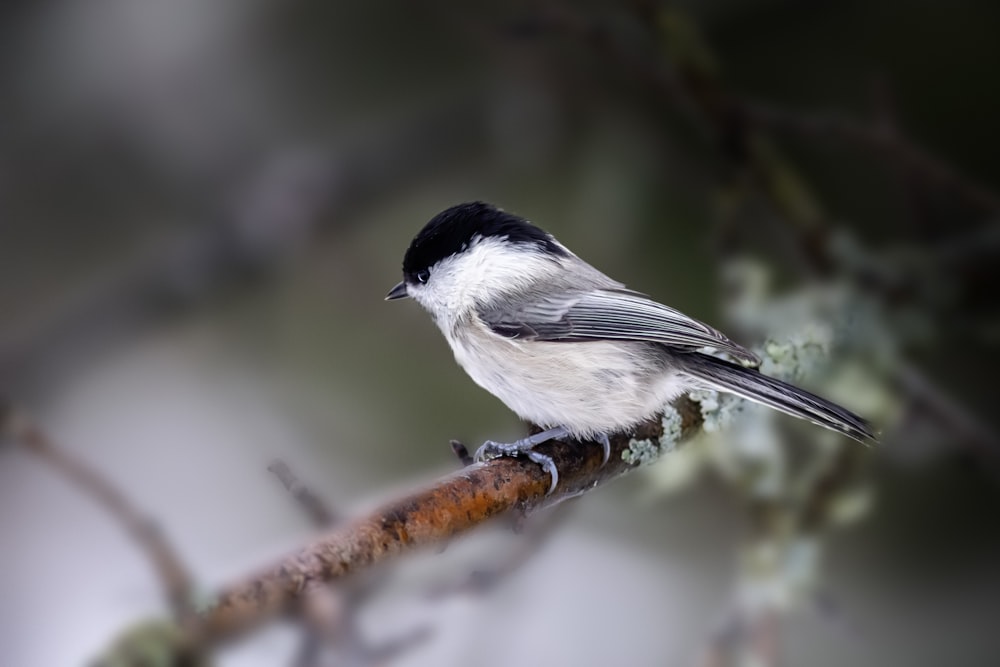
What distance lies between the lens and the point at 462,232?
1018 mm

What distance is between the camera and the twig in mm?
575

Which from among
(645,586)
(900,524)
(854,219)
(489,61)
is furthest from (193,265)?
(900,524)

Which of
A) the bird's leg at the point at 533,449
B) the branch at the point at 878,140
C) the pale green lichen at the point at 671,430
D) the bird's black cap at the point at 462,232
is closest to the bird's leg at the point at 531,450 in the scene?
the bird's leg at the point at 533,449

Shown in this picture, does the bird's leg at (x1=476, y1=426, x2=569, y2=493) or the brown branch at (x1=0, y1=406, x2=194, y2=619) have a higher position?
the brown branch at (x1=0, y1=406, x2=194, y2=619)

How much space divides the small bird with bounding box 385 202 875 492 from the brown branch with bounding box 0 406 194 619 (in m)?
0.35

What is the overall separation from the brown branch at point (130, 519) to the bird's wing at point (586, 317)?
446 millimetres

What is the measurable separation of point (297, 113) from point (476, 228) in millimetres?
796

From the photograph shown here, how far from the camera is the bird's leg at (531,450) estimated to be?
869 millimetres

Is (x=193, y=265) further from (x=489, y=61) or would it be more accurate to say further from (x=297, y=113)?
(x=489, y=61)

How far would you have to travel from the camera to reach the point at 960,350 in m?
1.68

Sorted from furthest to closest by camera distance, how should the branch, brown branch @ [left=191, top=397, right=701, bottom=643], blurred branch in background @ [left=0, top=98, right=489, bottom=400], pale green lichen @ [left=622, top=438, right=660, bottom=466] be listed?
blurred branch in background @ [left=0, top=98, right=489, bottom=400]
the branch
pale green lichen @ [left=622, top=438, right=660, bottom=466]
brown branch @ [left=191, top=397, right=701, bottom=643]

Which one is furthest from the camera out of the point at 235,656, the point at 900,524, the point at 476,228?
the point at 900,524

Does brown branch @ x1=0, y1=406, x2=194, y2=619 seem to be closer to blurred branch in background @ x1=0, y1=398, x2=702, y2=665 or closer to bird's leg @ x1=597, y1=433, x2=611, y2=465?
blurred branch in background @ x1=0, y1=398, x2=702, y2=665

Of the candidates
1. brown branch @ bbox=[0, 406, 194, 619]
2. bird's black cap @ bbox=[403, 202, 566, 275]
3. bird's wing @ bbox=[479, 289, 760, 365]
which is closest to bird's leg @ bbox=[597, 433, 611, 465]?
bird's wing @ bbox=[479, 289, 760, 365]
